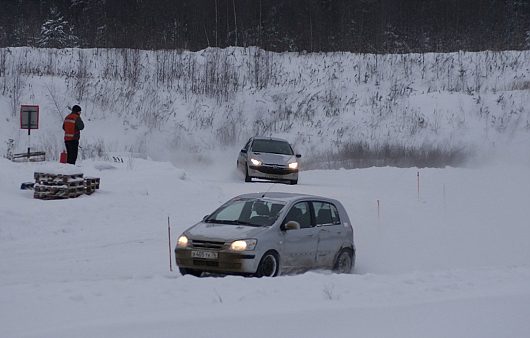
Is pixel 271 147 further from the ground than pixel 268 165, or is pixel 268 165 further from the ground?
pixel 271 147

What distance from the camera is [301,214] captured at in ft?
45.0

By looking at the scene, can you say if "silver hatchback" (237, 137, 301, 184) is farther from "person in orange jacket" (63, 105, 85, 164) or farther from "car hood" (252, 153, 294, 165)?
"person in orange jacket" (63, 105, 85, 164)

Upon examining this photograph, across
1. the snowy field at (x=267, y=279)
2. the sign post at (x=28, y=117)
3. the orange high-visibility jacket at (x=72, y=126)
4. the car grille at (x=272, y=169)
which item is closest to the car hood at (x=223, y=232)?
the snowy field at (x=267, y=279)

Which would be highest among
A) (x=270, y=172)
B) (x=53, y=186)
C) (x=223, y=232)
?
(x=270, y=172)

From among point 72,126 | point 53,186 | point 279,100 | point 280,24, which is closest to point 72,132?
point 72,126

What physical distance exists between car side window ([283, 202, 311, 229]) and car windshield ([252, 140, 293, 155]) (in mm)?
13697

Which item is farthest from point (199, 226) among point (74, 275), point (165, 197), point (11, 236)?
point (165, 197)

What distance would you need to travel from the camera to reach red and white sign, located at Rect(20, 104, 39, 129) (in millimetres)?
24344

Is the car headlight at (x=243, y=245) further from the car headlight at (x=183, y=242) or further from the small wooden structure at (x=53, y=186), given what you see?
the small wooden structure at (x=53, y=186)

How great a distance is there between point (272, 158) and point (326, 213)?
12508 mm

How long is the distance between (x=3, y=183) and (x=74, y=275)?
24.9ft

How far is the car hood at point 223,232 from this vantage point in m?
12.3

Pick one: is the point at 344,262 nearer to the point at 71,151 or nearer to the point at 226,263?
the point at 226,263

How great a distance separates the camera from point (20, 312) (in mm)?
7762
